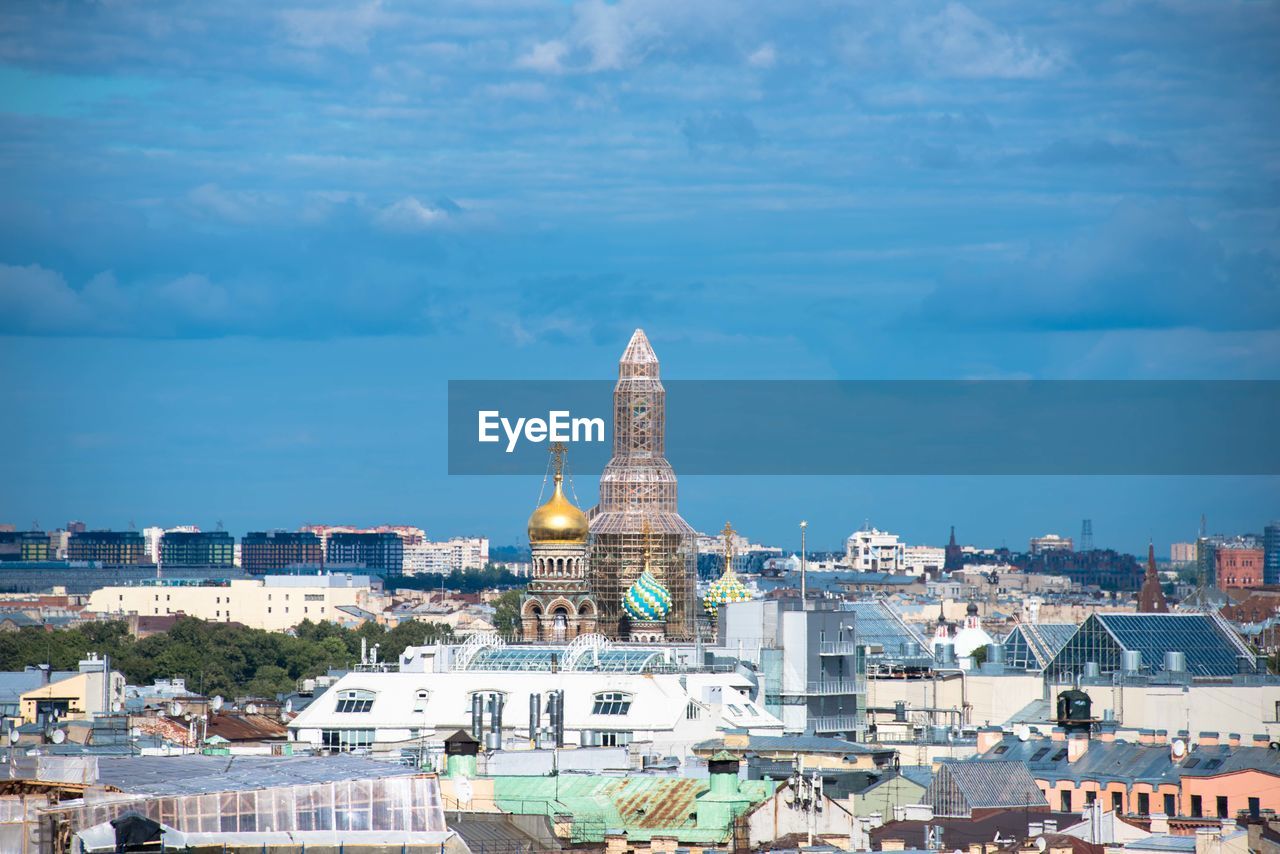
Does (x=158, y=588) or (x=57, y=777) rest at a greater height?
(x=158, y=588)

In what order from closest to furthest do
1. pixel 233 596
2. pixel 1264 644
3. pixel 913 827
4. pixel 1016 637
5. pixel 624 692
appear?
pixel 913 827 → pixel 624 692 → pixel 1016 637 → pixel 1264 644 → pixel 233 596

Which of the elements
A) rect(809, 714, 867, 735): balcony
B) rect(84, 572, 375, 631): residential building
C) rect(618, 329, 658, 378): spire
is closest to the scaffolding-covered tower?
rect(618, 329, 658, 378): spire

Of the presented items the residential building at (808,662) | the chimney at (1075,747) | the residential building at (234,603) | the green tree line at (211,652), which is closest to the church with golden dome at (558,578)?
the residential building at (808,662)

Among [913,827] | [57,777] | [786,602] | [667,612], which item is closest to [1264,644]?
[667,612]

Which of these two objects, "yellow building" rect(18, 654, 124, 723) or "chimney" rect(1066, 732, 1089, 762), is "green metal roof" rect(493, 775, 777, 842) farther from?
"yellow building" rect(18, 654, 124, 723)

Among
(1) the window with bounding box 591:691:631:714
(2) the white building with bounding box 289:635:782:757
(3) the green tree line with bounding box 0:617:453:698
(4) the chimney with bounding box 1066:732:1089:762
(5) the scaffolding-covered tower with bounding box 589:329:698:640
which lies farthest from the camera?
(3) the green tree line with bounding box 0:617:453:698

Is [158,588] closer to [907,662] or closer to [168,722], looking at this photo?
[907,662]
